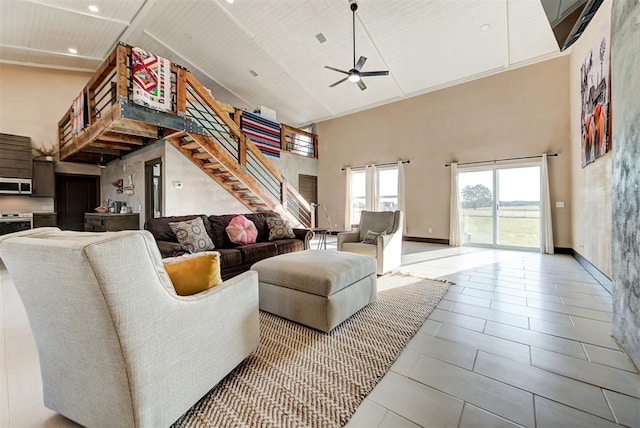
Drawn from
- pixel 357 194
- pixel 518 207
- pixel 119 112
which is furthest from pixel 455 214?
pixel 119 112

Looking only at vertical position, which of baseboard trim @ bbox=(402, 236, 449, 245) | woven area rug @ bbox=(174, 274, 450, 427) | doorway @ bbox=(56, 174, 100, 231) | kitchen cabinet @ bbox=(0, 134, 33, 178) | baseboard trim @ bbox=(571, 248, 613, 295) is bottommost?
woven area rug @ bbox=(174, 274, 450, 427)

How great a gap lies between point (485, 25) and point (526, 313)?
16.4 feet

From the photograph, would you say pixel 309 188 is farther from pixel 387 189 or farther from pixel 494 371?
pixel 494 371

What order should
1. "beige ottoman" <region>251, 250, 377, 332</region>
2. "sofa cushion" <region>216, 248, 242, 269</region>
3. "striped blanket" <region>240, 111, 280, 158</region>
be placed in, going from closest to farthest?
"beige ottoman" <region>251, 250, 377, 332</region> → "sofa cushion" <region>216, 248, 242, 269</region> → "striped blanket" <region>240, 111, 280, 158</region>

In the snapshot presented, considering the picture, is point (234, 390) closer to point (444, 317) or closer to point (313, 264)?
point (313, 264)

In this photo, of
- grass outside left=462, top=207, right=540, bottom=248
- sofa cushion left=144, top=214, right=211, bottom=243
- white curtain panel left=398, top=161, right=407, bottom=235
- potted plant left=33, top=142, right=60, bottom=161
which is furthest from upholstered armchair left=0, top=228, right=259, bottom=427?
potted plant left=33, top=142, right=60, bottom=161

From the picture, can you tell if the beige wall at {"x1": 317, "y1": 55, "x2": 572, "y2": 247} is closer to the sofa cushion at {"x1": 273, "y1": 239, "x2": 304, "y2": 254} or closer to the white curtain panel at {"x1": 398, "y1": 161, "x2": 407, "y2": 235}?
the white curtain panel at {"x1": 398, "y1": 161, "x2": 407, "y2": 235}

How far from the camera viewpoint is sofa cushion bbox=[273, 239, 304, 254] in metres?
3.99

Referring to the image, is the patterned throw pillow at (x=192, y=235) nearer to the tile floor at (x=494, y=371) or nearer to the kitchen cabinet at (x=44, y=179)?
the tile floor at (x=494, y=371)

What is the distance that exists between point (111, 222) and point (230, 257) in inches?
124

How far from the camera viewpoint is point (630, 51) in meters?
1.63

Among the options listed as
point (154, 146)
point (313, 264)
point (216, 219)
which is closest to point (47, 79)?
point (154, 146)

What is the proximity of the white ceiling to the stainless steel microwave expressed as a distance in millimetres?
2571

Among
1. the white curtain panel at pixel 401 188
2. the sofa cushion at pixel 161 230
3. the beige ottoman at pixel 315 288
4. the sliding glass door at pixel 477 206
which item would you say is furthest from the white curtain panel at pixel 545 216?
A: the sofa cushion at pixel 161 230
